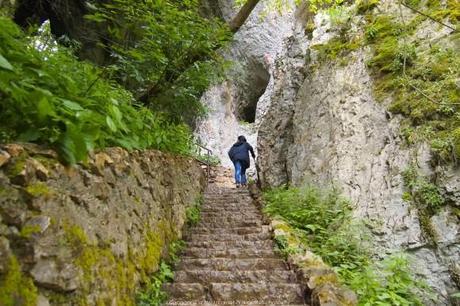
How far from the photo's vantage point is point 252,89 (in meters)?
21.4

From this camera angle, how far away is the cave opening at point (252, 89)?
2025 centimetres

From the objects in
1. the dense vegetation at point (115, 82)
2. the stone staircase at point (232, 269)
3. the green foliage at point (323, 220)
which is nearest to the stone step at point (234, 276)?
the stone staircase at point (232, 269)

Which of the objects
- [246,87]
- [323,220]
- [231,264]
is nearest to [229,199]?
[323,220]

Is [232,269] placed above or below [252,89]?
A: below

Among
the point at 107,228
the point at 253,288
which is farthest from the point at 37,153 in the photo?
the point at 253,288

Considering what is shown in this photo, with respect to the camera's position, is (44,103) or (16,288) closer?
(16,288)

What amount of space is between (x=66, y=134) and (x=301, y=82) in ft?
26.7

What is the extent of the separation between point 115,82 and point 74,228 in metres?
2.52

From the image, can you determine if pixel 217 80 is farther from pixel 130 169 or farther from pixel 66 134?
pixel 66 134

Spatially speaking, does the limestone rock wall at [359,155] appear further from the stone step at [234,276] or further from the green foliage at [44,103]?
the green foliage at [44,103]

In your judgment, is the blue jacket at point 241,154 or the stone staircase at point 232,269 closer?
the stone staircase at point 232,269

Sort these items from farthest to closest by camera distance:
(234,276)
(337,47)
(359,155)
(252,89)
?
(252,89), (337,47), (359,155), (234,276)

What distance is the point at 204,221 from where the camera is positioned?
7051 mm

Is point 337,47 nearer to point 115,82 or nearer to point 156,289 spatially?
point 115,82
